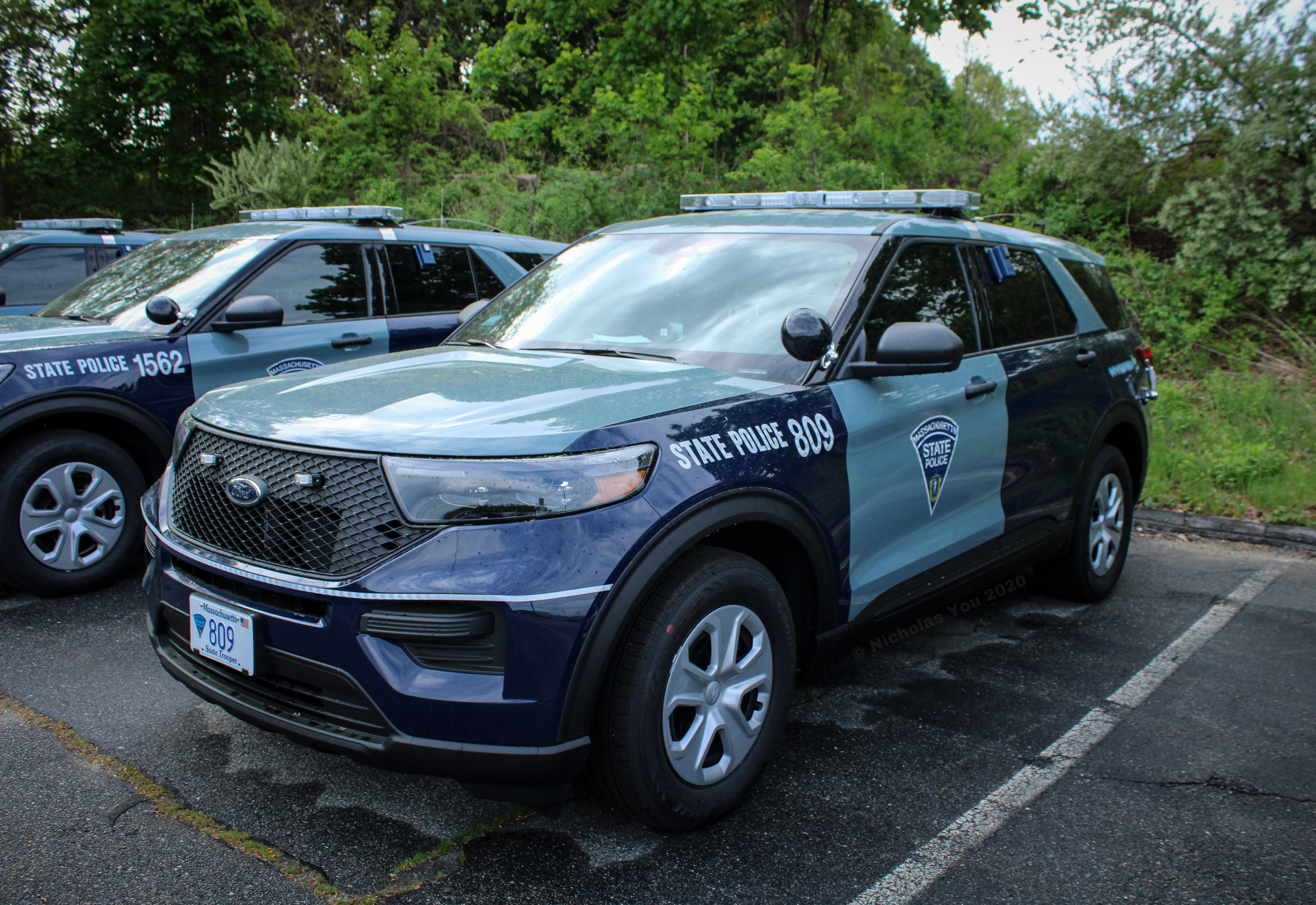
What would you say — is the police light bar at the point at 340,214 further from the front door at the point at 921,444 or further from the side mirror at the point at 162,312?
the front door at the point at 921,444

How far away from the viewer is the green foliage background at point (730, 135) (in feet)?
32.7

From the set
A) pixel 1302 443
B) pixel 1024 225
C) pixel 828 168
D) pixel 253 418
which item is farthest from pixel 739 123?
pixel 253 418

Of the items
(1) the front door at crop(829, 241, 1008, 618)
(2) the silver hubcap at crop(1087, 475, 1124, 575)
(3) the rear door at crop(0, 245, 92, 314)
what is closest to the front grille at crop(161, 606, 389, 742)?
(1) the front door at crop(829, 241, 1008, 618)

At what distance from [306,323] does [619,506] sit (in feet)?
12.9

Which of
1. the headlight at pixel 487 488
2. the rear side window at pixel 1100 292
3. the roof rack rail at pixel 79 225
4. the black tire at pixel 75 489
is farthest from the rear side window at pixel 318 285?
the rear side window at pixel 1100 292

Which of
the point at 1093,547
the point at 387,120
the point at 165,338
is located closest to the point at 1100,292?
the point at 1093,547

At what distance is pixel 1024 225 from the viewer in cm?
1269

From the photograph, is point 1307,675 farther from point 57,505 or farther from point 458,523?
point 57,505

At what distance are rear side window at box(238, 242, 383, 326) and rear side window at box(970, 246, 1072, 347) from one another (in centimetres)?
367

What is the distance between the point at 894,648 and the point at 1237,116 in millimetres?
9344

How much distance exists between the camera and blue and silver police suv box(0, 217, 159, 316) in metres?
7.52

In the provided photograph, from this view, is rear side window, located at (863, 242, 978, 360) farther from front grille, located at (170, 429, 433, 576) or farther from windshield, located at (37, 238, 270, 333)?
windshield, located at (37, 238, 270, 333)

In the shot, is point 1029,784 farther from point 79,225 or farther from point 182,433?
point 79,225

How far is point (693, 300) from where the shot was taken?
11.3 ft
